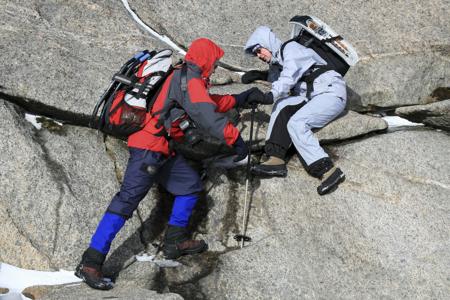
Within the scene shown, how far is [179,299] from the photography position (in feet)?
30.2

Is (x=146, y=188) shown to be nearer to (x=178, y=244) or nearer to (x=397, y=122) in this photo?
(x=178, y=244)

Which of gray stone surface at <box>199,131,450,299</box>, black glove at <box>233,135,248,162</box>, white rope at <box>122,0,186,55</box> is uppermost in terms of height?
white rope at <box>122,0,186,55</box>

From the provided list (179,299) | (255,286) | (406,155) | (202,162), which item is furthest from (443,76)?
(179,299)

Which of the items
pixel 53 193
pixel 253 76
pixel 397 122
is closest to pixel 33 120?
pixel 53 193

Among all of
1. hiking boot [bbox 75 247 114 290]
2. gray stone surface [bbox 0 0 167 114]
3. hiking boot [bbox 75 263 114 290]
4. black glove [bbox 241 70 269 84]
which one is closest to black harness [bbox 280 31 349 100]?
black glove [bbox 241 70 269 84]

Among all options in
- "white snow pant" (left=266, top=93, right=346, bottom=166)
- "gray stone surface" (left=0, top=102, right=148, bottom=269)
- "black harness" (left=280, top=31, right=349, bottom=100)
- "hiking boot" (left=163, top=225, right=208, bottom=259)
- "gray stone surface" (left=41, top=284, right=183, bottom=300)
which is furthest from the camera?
"black harness" (left=280, top=31, right=349, bottom=100)

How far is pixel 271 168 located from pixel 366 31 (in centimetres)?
551

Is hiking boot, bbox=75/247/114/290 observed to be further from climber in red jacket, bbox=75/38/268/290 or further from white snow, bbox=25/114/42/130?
white snow, bbox=25/114/42/130

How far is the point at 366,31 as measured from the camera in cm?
1545

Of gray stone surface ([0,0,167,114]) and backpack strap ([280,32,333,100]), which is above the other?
gray stone surface ([0,0,167,114])

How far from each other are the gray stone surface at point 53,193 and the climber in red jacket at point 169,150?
25.9 inches

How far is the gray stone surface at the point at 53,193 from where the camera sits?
393 inches

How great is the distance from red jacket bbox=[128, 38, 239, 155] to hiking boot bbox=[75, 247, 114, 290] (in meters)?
1.73

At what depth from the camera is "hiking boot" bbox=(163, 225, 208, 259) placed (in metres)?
10.4
